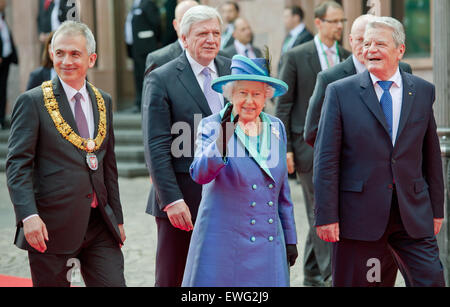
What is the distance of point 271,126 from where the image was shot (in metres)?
4.42

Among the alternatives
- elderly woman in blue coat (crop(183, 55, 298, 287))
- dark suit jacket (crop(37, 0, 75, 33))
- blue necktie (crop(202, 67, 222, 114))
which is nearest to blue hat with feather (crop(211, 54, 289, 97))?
elderly woman in blue coat (crop(183, 55, 298, 287))

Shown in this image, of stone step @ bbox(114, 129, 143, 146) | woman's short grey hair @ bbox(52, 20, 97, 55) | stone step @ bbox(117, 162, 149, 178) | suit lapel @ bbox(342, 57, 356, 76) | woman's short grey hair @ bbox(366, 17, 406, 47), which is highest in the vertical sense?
woman's short grey hair @ bbox(52, 20, 97, 55)

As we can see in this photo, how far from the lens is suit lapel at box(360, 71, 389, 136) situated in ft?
16.1

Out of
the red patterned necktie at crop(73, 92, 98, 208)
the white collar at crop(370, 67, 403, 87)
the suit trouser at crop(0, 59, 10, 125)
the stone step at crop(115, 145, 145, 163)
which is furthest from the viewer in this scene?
the suit trouser at crop(0, 59, 10, 125)

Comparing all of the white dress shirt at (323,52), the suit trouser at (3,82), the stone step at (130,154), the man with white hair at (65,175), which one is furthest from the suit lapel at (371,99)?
the suit trouser at (3,82)

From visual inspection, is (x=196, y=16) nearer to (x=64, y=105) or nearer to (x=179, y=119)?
(x=179, y=119)

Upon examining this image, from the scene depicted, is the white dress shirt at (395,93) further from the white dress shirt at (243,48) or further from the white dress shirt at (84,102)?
the white dress shirt at (243,48)

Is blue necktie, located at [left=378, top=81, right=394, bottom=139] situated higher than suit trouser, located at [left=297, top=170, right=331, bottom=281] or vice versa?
blue necktie, located at [left=378, top=81, right=394, bottom=139]

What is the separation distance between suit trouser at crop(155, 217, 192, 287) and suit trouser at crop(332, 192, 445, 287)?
94cm

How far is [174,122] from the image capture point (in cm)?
526

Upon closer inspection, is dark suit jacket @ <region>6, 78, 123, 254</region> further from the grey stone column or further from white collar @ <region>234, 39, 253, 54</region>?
white collar @ <region>234, 39, 253, 54</region>

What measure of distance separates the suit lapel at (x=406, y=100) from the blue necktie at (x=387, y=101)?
7 centimetres

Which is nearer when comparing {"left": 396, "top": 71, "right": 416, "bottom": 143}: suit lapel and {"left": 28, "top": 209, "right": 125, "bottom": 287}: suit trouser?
{"left": 28, "top": 209, "right": 125, "bottom": 287}: suit trouser

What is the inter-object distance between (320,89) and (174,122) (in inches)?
46.4
